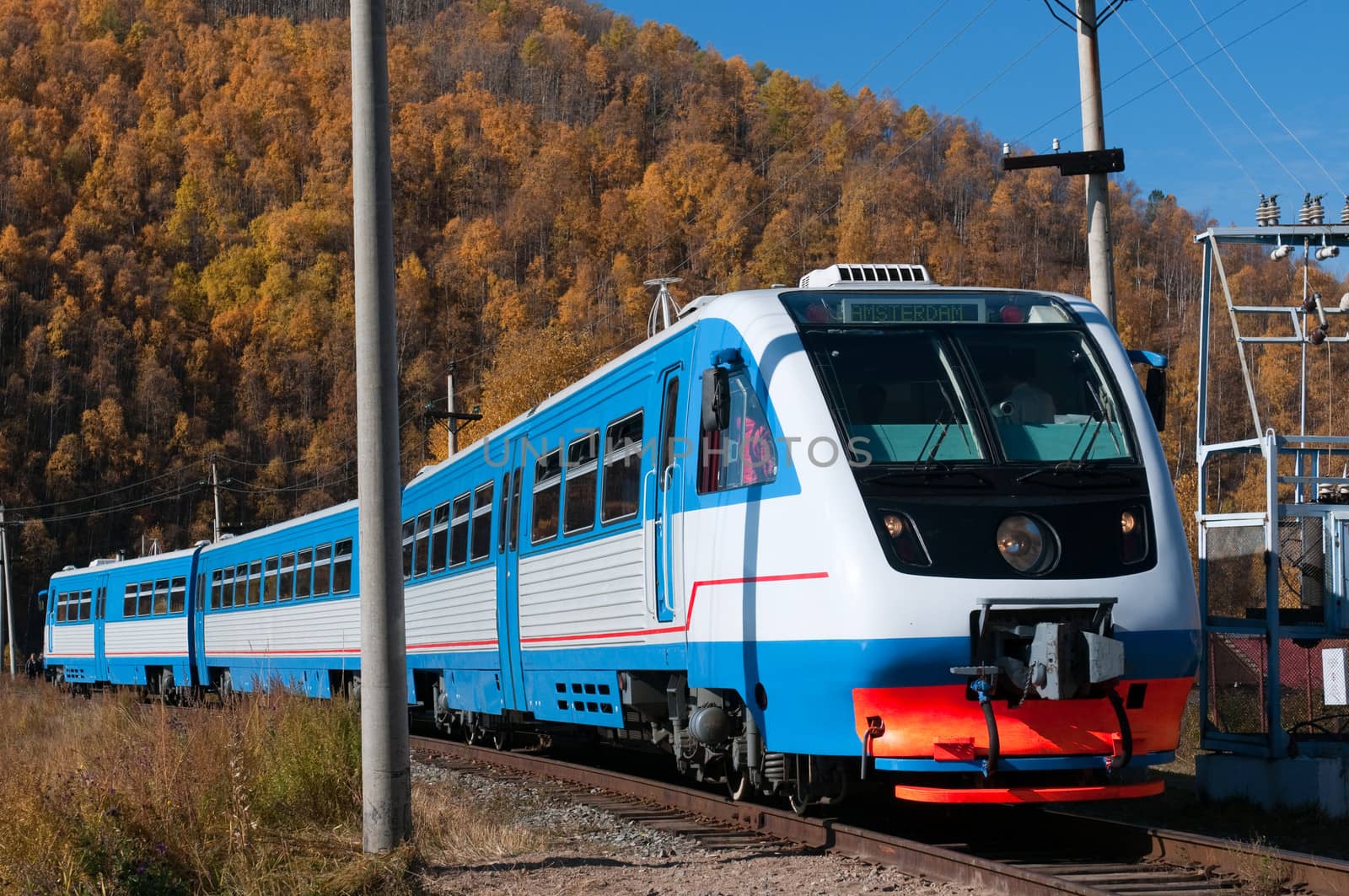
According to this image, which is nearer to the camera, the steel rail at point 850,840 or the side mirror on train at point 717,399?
the steel rail at point 850,840

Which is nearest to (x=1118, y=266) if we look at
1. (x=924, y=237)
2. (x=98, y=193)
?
(x=924, y=237)

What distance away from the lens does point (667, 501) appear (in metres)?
10.0

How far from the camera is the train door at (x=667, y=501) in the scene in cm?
984

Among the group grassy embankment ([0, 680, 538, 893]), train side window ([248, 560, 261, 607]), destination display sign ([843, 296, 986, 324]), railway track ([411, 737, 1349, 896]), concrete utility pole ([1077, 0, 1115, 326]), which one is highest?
concrete utility pole ([1077, 0, 1115, 326])

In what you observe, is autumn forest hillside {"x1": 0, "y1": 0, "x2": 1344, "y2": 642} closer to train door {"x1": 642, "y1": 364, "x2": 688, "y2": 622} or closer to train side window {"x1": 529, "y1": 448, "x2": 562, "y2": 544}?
train side window {"x1": 529, "y1": 448, "x2": 562, "y2": 544}

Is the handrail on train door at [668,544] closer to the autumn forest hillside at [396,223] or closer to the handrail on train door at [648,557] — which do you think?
the handrail on train door at [648,557]

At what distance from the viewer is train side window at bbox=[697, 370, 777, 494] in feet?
28.9

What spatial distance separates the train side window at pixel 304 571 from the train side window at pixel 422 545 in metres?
4.65

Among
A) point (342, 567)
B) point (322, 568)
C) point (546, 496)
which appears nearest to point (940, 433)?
point (546, 496)

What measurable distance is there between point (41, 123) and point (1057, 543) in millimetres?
160474

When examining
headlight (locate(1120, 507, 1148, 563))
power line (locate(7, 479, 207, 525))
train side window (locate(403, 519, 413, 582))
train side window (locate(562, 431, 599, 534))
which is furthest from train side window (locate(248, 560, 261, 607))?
power line (locate(7, 479, 207, 525))

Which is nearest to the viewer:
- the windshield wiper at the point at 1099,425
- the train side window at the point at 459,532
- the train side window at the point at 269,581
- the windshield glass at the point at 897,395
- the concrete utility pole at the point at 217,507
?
the windshield glass at the point at 897,395

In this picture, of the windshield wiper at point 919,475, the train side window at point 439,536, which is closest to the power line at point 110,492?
the train side window at point 439,536

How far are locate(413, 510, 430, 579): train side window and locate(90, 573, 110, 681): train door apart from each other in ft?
67.4
